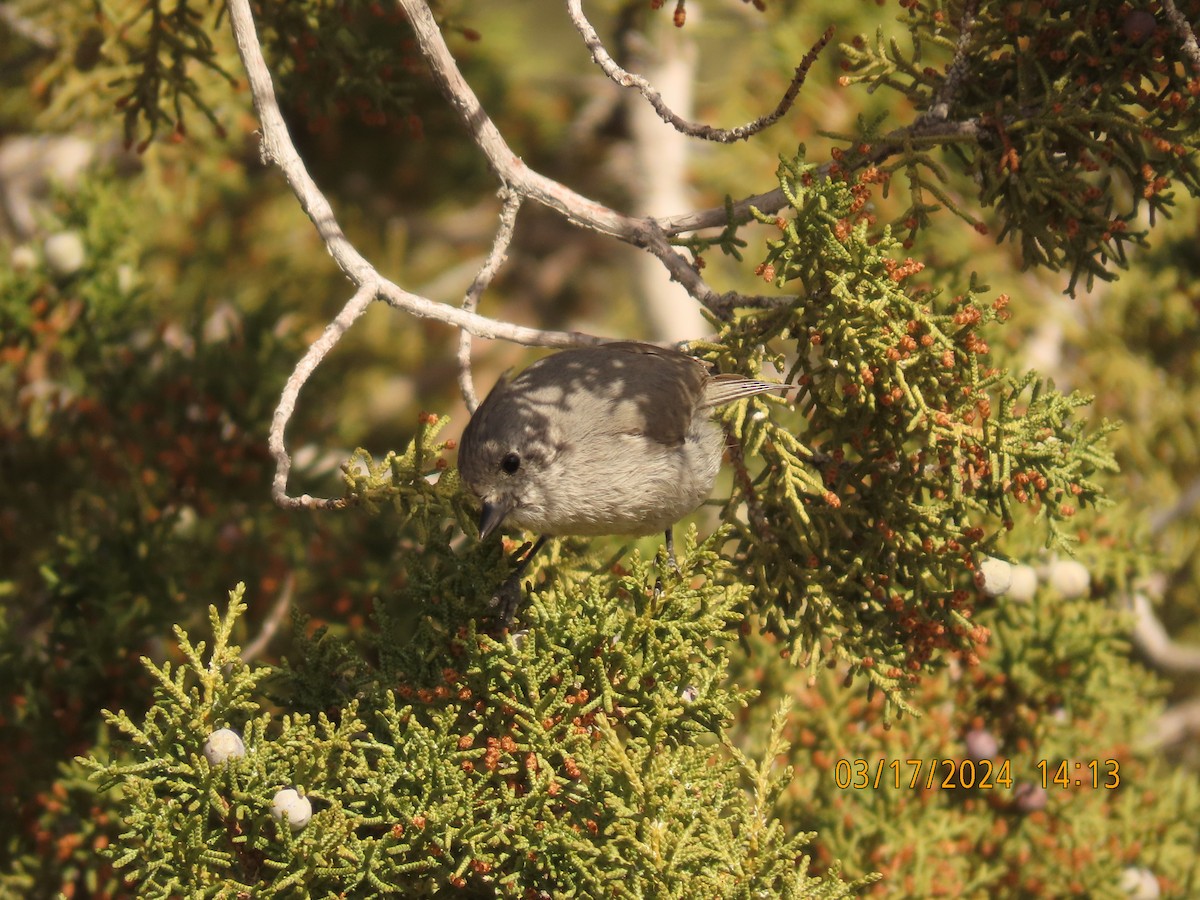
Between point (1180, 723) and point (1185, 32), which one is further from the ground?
point (1185, 32)

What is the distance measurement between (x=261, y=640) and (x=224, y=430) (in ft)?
3.31

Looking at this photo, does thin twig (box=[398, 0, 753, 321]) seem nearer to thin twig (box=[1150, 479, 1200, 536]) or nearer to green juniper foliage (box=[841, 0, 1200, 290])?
green juniper foliage (box=[841, 0, 1200, 290])

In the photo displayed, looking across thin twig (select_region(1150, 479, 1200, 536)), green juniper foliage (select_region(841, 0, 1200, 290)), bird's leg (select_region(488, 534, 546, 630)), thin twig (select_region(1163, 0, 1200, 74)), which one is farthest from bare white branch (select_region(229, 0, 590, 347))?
thin twig (select_region(1150, 479, 1200, 536))

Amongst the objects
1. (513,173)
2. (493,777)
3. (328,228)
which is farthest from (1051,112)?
(493,777)

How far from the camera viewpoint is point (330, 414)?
5277mm

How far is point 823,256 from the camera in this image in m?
2.80

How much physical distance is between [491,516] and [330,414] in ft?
7.68

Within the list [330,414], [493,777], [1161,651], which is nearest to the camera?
[493,777]

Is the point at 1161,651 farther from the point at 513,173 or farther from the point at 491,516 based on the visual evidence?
the point at 513,173

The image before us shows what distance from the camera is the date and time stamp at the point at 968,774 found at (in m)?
3.75

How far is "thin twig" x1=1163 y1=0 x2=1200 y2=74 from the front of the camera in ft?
9.04

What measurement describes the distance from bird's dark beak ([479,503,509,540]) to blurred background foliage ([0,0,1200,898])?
0.52 metres

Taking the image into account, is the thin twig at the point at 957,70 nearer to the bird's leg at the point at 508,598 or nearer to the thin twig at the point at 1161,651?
the bird's leg at the point at 508,598

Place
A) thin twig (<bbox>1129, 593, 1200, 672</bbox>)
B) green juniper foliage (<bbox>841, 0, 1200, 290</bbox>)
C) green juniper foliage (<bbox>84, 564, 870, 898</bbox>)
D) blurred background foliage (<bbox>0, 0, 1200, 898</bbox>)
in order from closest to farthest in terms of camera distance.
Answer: green juniper foliage (<bbox>84, 564, 870, 898</bbox>)
green juniper foliage (<bbox>841, 0, 1200, 290</bbox>)
blurred background foliage (<bbox>0, 0, 1200, 898</bbox>)
thin twig (<bbox>1129, 593, 1200, 672</bbox>)
